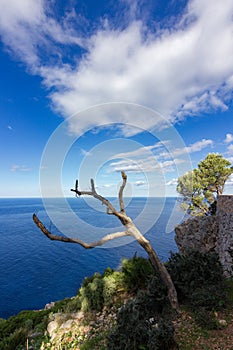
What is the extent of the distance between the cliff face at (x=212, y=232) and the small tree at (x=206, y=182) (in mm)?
6767

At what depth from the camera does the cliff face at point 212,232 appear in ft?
34.0

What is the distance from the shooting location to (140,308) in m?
4.61

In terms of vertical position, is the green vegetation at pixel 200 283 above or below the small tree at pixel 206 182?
below

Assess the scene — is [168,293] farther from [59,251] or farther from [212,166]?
[59,251]

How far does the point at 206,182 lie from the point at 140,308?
16791 millimetres

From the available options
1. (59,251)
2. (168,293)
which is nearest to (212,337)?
(168,293)

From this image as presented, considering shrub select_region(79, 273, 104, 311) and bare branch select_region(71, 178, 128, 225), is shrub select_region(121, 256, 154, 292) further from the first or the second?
bare branch select_region(71, 178, 128, 225)

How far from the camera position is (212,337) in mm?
3816

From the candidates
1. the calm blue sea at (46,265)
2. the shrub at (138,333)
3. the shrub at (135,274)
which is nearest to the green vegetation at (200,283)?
the shrub at (135,274)

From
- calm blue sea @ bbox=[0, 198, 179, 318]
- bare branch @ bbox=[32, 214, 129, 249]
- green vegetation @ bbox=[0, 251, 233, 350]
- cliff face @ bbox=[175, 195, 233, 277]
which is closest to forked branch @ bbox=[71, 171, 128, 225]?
bare branch @ bbox=[32, 214, 129, 249]

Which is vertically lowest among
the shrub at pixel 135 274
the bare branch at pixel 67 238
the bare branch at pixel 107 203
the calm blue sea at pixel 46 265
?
the calm blue sea at pixel 46 265

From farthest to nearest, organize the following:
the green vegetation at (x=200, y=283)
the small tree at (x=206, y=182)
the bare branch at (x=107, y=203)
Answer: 1. the small tree at (x=206, y=182)
2. the bare branch at (x=107, y=203)
3. the green vegetation at (x=200, y=283)

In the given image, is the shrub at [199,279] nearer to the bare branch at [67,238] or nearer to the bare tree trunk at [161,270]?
the bare tree trunk at [161,270]

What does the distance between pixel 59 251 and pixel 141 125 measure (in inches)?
1290
